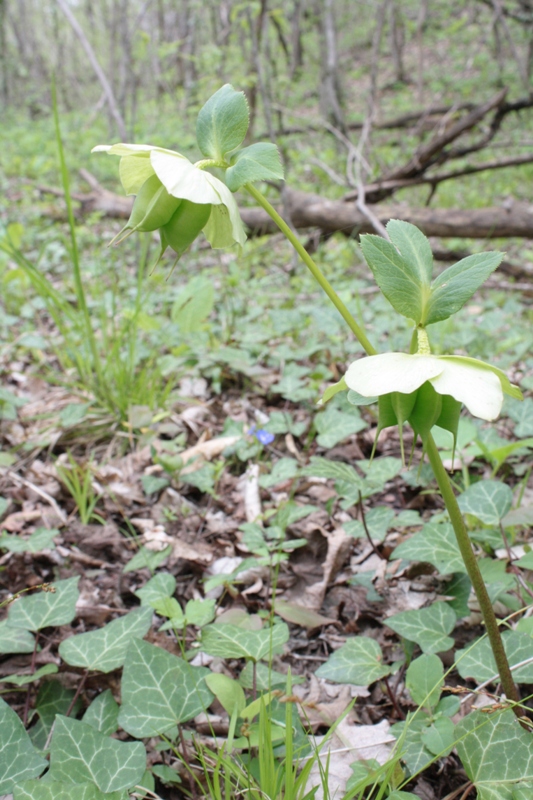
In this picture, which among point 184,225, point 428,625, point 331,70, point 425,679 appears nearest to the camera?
point 184,225

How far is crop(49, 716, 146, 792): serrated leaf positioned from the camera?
2.35ft

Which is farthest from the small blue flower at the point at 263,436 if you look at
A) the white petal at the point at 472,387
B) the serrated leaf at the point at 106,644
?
the white petal at the point at 472,387

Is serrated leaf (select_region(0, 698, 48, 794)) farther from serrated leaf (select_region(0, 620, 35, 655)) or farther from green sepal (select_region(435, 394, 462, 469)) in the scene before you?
green sepal (select_region(435, 394, 462, 469))

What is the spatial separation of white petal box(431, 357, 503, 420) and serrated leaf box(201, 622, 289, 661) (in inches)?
20.7

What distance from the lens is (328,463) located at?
1.11 metres

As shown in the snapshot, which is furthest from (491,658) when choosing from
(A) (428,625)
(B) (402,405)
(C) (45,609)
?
(C) (45,609)

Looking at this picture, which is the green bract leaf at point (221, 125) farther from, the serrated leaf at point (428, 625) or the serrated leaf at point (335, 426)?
the serrated leaf at point (335, 426)

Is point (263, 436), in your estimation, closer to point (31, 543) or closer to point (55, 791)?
Answer: point (31, 543)

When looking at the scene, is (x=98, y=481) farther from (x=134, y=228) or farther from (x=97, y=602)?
(x=134, y=228)

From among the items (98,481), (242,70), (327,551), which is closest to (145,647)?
(327,551)

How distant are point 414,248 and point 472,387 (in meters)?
0.20

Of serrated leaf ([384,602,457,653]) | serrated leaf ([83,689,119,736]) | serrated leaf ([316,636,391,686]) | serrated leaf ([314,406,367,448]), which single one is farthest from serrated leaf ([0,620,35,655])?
serrated leaf ([314,406,367,448])

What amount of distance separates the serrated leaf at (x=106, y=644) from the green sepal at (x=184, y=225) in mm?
626

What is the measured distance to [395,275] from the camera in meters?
0.64
